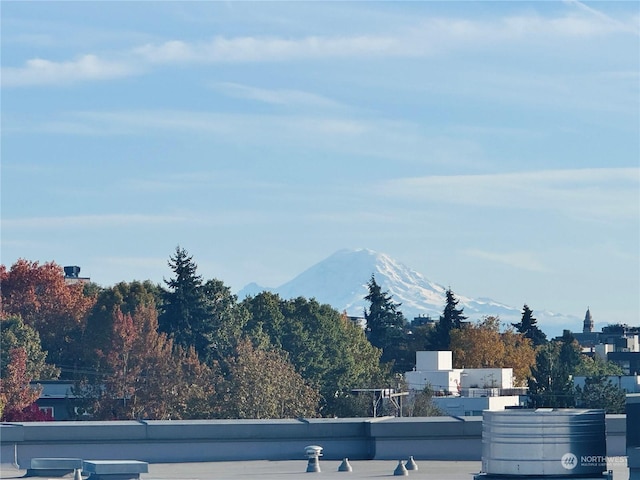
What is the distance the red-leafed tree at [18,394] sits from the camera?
8912 cm

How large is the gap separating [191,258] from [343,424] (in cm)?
10327

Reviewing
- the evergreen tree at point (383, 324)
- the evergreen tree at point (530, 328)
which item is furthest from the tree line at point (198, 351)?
the evergreen tree at point (530, 328)

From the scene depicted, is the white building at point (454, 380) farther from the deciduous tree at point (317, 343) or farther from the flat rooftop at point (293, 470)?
the flat rooftop at point (293, 470)

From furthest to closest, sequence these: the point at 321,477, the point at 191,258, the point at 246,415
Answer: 1. the point at 191,258
2. the point at 246,415
3. the point at 321,477

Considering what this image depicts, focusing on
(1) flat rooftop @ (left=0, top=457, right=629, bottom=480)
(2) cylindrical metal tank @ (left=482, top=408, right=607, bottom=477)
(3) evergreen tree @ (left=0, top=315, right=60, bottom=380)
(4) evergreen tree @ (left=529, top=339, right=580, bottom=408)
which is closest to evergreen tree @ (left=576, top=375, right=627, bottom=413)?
(4) evergreen tree @ (left=529, top=339, right=580, bottom=408)

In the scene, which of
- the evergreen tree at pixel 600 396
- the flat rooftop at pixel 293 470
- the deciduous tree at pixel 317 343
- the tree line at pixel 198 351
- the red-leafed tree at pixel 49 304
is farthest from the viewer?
the red-leafed tree at pixel 49 304

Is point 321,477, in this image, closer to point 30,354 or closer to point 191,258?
point 30,354

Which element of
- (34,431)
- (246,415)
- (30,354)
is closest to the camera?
(34,431)

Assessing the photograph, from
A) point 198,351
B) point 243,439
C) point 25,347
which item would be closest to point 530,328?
point 198,351

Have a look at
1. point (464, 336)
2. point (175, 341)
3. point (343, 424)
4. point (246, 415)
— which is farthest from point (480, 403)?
point (343, 424)

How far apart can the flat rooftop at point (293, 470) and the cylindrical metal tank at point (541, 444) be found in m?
2.82

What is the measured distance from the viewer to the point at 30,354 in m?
100

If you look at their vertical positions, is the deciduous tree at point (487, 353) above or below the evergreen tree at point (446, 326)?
below

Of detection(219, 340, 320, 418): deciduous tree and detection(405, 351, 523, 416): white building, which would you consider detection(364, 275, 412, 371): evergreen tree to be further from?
detection(219, 340, 320, 418): deciduous tree
